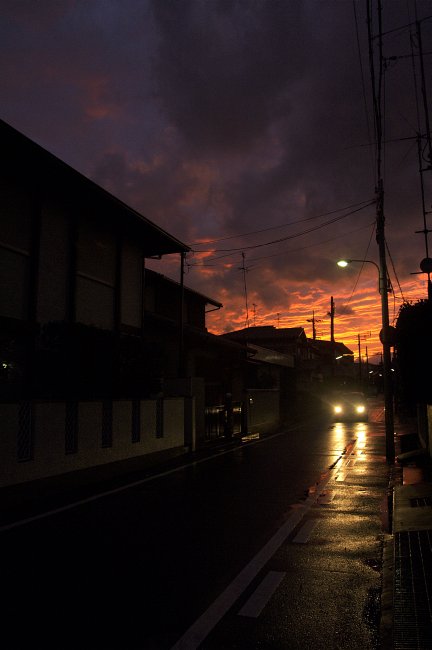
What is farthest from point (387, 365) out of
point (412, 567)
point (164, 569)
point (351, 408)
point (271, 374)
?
point (271, 374)

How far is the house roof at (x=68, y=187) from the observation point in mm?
11852

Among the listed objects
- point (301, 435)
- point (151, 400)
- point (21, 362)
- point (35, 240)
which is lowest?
point (301, 435)

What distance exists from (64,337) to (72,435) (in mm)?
2946

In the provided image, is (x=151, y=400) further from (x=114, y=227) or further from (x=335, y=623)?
(x=335, y=623)

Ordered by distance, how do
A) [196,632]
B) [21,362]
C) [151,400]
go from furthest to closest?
[151,400]
[21,362]
[196,632]

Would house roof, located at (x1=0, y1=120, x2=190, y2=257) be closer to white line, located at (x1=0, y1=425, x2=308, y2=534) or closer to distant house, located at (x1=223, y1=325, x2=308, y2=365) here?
white line, located at (x1=0, y1=425, x2=308, y2=534)

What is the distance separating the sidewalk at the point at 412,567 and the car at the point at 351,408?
23.0 m

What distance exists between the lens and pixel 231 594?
4.73 meters

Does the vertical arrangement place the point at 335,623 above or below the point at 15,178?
below

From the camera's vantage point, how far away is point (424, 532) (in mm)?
6621

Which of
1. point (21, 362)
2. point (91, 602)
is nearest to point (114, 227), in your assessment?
point (21, 362)

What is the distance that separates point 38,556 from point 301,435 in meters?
18.3

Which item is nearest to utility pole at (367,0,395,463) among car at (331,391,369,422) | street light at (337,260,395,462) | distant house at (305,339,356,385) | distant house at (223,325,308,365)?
street light at (337,260,395,462)

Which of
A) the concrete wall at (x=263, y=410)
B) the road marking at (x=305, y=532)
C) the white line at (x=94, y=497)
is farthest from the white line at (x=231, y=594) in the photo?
the concrete wall at (x=263, y=410)
